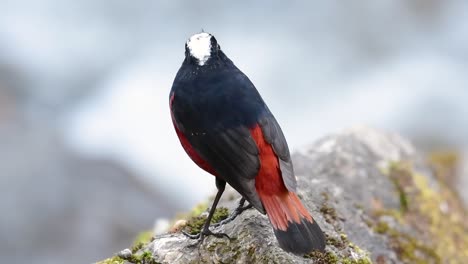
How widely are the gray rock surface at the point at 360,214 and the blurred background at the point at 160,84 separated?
535 centimetres

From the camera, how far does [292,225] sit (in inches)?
151

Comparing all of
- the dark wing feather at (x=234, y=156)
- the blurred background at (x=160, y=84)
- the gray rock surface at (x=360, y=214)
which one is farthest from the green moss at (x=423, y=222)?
the blurred background at (x=160, y=84)

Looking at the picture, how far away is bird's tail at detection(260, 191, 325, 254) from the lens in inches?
148

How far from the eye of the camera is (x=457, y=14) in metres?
17.7

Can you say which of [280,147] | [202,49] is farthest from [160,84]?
[280,147]

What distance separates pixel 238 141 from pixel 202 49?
709mm

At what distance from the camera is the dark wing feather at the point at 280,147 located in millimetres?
3979

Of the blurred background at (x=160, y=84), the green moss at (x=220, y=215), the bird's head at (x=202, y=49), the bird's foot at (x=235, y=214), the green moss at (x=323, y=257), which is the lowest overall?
the green moss at (x=323, y=257)

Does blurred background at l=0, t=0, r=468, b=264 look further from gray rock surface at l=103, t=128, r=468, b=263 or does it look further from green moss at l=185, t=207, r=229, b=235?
green moss at l=185, t=207, r=229, b=235

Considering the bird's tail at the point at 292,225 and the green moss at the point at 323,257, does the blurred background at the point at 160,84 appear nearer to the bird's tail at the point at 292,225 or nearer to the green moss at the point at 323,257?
the green moss at the point at 323,257

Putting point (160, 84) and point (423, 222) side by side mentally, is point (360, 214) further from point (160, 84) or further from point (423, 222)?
point (160, 84)

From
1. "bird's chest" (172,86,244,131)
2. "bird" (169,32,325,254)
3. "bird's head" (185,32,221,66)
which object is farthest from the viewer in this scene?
"bird's head" (185,32,221,66)

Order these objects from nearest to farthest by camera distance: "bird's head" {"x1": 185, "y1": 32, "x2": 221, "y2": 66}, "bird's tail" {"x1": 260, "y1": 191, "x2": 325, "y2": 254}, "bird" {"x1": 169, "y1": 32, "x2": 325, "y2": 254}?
"bird's tail" {"x1": 260, "y1": 191, "x2": 325, "y2": 254}
"bird" {"x1": 169, "y1": 32, "x2": 325, "y2": 254}
"bird's head" {"x1": 185, "y1": 32, "x2": 221, "y2": 66}

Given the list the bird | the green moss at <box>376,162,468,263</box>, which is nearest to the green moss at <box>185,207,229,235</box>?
the bird
